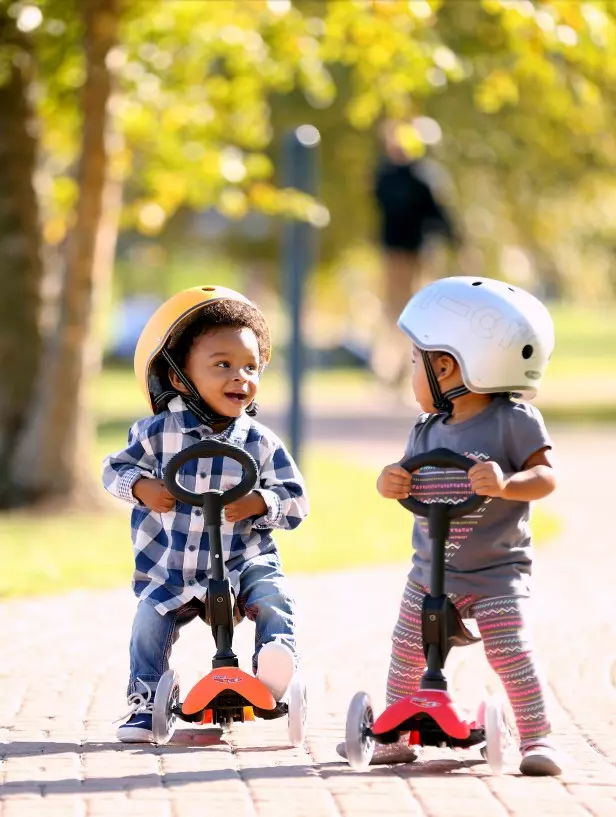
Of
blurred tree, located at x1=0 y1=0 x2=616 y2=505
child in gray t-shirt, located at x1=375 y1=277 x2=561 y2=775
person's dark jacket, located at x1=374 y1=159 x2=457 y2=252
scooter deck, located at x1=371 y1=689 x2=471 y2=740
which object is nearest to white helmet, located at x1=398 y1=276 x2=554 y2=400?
child in gray t-shirt, located at x1=375 y1=277 x2=561 y2=775

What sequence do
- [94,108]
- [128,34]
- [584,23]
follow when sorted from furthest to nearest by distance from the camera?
[128,34] → [94,108] → [584,23]

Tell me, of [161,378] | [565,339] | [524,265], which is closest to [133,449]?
[161,378]

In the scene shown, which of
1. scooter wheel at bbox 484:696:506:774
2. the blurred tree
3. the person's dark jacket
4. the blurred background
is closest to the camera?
scooter wheel at bbox 484:696:506:774

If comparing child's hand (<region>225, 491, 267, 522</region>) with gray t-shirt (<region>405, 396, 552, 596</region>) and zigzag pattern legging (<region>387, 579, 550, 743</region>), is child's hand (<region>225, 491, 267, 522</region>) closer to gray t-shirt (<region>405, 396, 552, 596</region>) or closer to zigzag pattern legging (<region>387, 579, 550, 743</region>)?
gray t-shirt (<region>405, 396, 552, 596</region>)

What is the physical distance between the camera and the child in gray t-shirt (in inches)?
192

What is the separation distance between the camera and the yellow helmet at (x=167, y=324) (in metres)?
5.31

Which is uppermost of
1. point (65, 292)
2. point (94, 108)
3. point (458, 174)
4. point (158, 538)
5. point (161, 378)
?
point (458, 174)

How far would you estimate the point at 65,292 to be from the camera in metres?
10.8

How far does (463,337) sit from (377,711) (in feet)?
4.93

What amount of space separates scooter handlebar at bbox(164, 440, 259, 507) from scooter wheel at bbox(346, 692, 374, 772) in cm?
67

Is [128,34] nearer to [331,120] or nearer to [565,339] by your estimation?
[331,120]

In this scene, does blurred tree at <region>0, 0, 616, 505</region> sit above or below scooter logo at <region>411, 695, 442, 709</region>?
above

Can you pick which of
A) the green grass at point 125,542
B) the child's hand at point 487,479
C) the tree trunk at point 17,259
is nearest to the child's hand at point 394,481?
the child's hand at point 487,479

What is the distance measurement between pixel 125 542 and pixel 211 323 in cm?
457
